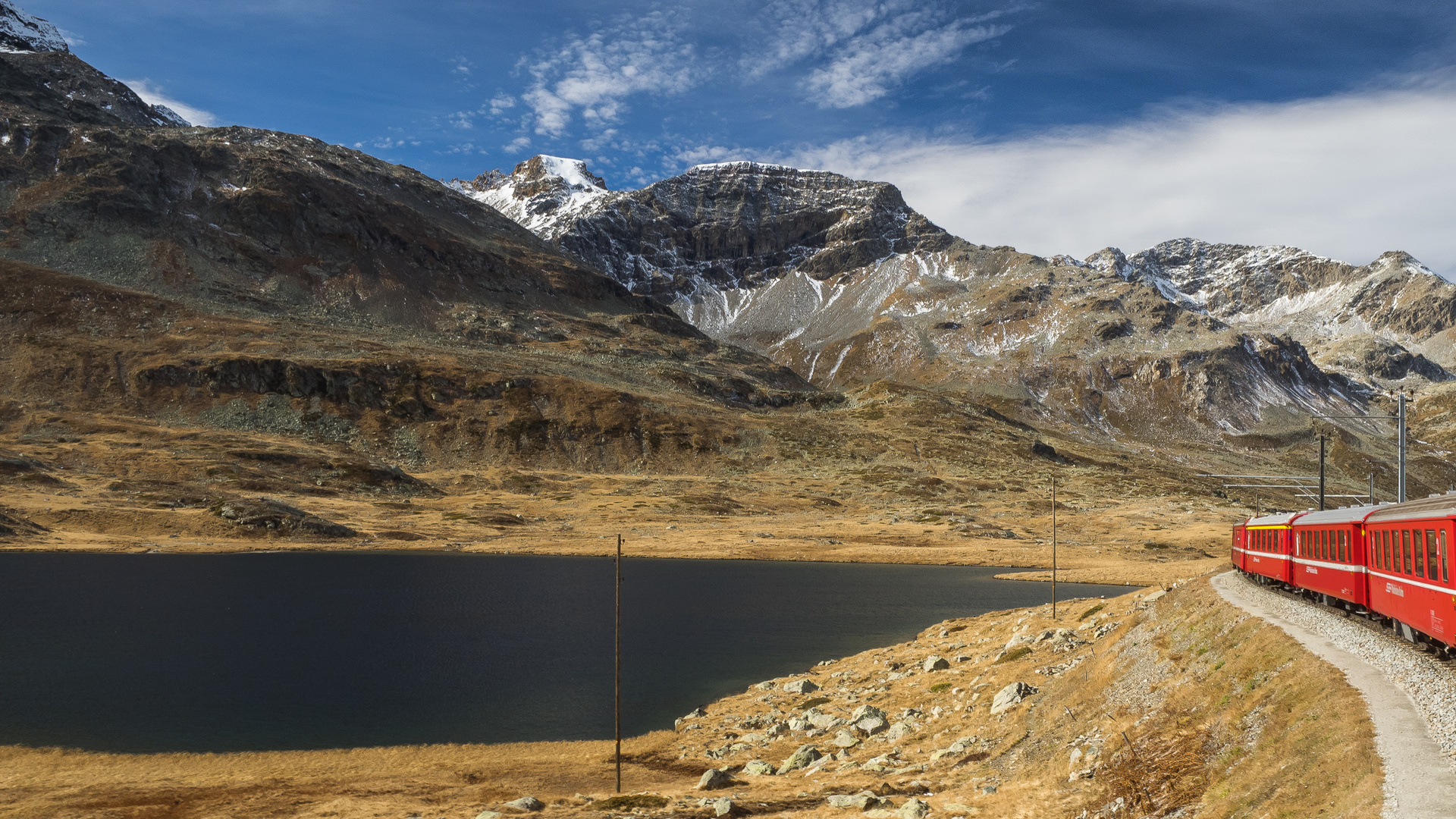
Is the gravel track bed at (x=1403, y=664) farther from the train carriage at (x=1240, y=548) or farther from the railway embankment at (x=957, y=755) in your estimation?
the train carriage at (x=1240, y=548)

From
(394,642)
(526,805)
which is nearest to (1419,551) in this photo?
(526,805)

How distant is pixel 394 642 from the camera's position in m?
55.3

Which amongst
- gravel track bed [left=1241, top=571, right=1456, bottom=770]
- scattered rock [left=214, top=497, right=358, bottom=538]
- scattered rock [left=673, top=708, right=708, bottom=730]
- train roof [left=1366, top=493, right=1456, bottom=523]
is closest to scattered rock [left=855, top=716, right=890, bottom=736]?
scattered rock [left=673, top=708, right=708, bottom=730]

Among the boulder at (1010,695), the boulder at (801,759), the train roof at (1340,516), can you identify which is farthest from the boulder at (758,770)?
the train roof at (1340,516)

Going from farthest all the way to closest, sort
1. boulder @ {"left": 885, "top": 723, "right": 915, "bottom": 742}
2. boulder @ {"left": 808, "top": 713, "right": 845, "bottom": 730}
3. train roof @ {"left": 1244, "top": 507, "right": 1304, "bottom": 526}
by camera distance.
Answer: train roof @ {"left": 1244, "top": 507, "right": 1304, "bottom": 526}
boulder @ {"left": 808, "top": 713, "right": 845, "bottom": 730}
boulder @ {"left": 885, "top": 723, "right": 915, "bottom": 742}

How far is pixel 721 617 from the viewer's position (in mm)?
65875

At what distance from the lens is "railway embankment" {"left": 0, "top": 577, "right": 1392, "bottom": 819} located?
18.0 m

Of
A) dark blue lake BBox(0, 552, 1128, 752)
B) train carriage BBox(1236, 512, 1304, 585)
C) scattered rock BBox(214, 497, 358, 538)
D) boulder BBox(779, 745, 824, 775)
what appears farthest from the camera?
scattered rock BBox(214, 497, 358, 538)

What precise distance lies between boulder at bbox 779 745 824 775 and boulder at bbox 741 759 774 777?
1.36 feet

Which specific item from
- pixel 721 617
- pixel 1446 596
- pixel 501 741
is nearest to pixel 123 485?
pixel 721 617

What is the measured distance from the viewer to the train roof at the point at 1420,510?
21.0 meters

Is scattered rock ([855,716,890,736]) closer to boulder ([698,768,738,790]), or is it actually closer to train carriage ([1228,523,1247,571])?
A: boulder ([698,768,738,790])

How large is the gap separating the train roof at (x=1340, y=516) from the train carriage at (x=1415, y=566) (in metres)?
1.07

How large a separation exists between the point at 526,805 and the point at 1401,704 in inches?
923
